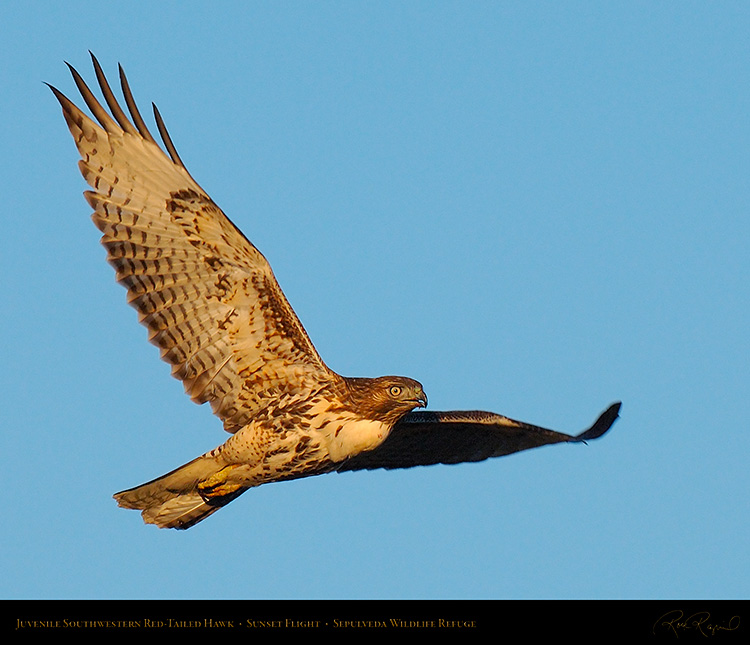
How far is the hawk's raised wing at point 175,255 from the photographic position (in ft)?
50.6

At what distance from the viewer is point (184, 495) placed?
16.0 metres

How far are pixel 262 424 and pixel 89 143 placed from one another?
3.08m

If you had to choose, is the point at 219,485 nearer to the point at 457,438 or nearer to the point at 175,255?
the point at 175,255

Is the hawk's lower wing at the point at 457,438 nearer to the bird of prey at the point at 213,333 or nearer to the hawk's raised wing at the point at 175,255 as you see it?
the bird of prey at the point at 213,333

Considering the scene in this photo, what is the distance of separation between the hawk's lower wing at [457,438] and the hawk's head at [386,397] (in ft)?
3.49

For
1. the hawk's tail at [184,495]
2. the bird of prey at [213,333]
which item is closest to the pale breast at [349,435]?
the bird of prey at [213,333]

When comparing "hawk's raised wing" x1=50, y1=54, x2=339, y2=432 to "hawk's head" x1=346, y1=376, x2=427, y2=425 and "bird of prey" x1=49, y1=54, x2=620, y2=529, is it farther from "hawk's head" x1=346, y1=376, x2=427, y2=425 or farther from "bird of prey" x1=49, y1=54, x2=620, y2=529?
"hawk's head" x1=346, y1=376, x2=427, y2=425

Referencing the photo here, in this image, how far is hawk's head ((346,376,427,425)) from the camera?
15352mm
